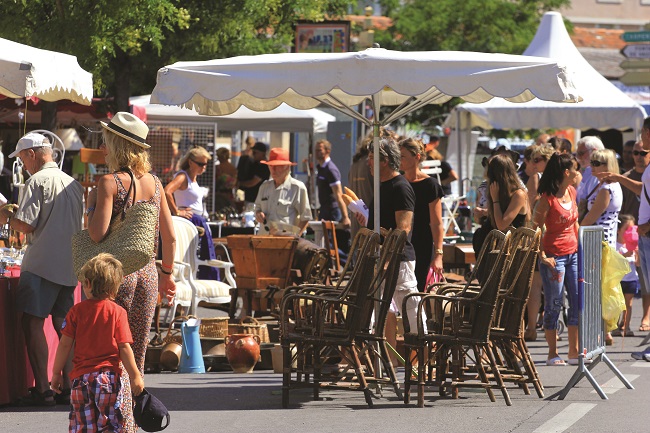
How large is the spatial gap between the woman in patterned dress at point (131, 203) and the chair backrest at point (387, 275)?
80.7 inches

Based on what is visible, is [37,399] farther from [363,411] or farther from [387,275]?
[387,275]

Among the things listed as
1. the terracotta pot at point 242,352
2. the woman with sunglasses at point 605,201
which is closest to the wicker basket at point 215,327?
the terracotta pot at point 242,352

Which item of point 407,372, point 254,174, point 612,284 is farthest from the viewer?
point 254,174

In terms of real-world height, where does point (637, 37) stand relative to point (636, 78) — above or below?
above

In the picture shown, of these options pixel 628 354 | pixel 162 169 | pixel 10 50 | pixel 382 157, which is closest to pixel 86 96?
pixel 10 50

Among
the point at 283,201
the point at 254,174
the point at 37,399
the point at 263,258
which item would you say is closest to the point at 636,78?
the point at 254,174

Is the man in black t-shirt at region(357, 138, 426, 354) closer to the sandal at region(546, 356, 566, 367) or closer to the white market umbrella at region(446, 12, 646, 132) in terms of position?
the sandal at region(546, 356, 566, 367)

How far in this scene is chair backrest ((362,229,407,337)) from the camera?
9383 mm

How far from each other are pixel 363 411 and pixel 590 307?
200 cm

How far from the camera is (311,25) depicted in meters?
20.9

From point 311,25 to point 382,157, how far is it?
1096 centimetres

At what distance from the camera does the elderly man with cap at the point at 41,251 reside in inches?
352

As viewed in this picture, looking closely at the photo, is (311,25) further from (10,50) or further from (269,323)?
(10,50)

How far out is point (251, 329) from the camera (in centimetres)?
1162
